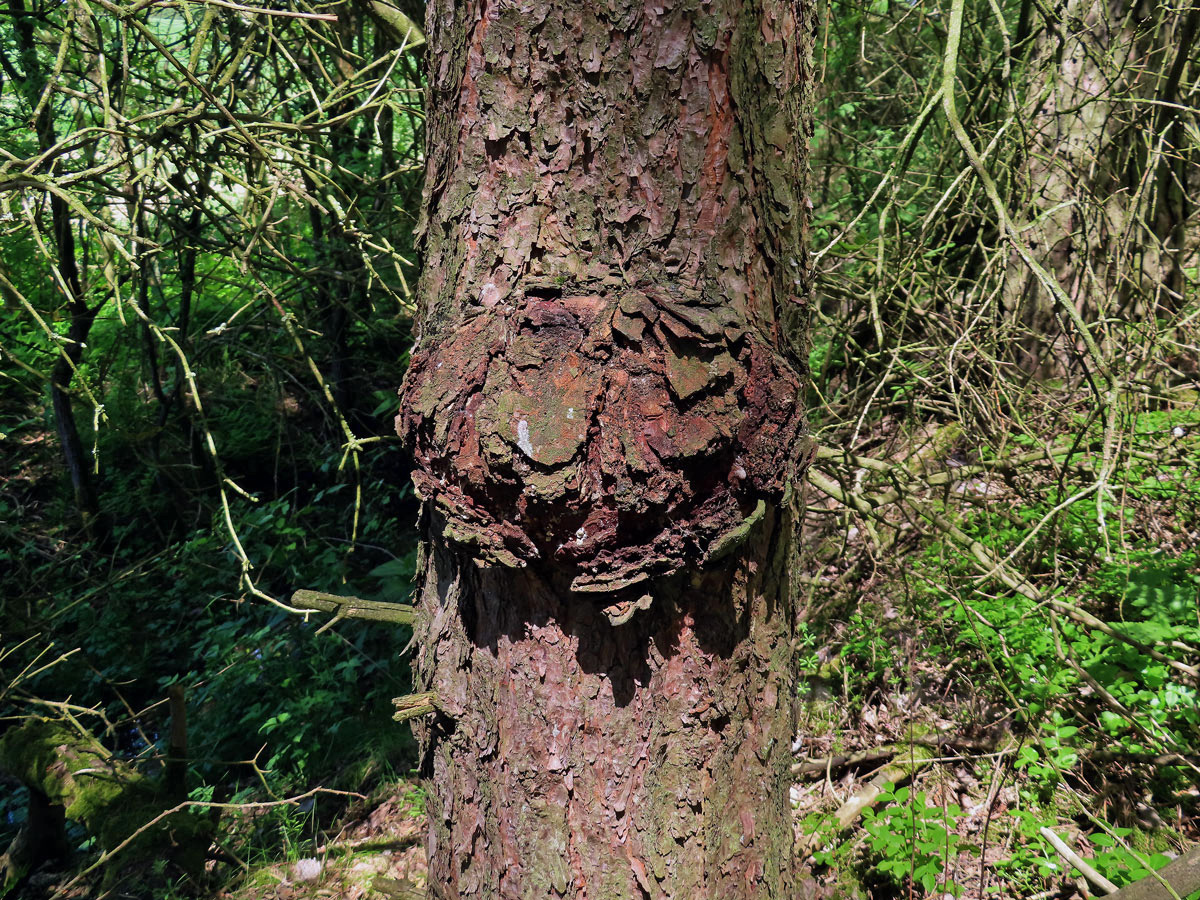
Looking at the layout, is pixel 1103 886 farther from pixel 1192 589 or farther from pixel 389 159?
pixel 389 159

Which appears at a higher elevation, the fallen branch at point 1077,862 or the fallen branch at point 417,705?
the fallen branch at point 417,705

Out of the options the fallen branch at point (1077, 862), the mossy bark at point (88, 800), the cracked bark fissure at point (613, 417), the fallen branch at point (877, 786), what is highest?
the cracked bark fissure at point (613, 417)

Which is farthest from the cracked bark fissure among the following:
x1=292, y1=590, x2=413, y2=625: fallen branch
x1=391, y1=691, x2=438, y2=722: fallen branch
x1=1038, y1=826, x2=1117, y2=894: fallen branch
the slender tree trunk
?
the slender tree trunk

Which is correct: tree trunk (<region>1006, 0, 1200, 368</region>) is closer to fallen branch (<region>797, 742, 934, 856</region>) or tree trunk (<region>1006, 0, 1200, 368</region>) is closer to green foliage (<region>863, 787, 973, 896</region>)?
fallen branch (<region>797, 742, 934, 856</region>)

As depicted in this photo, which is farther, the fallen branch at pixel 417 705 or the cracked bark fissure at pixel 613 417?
the fallen branch at pixel 417 705

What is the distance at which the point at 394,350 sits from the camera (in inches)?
240

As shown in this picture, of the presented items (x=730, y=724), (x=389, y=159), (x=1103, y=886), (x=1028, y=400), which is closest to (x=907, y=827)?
(x=1103, y=886)

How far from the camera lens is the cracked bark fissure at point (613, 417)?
1.14m

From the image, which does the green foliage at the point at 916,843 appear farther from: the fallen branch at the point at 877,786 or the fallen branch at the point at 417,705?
the fallen branch at the point at 417,705

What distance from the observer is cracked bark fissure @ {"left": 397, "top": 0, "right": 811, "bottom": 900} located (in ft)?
3.73

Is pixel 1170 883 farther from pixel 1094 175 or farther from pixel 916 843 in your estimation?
pixel 1094 175

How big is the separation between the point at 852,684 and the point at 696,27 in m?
3.01

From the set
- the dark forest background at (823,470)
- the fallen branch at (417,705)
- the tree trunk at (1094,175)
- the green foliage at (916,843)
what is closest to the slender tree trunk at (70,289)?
the dark forest background at (823,470)

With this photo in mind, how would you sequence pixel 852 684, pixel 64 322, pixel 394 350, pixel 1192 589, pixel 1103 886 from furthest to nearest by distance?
pixel 394 350
pixel 64 322
pixel 852 684
pixel 1192 589
pixel 1103 886
